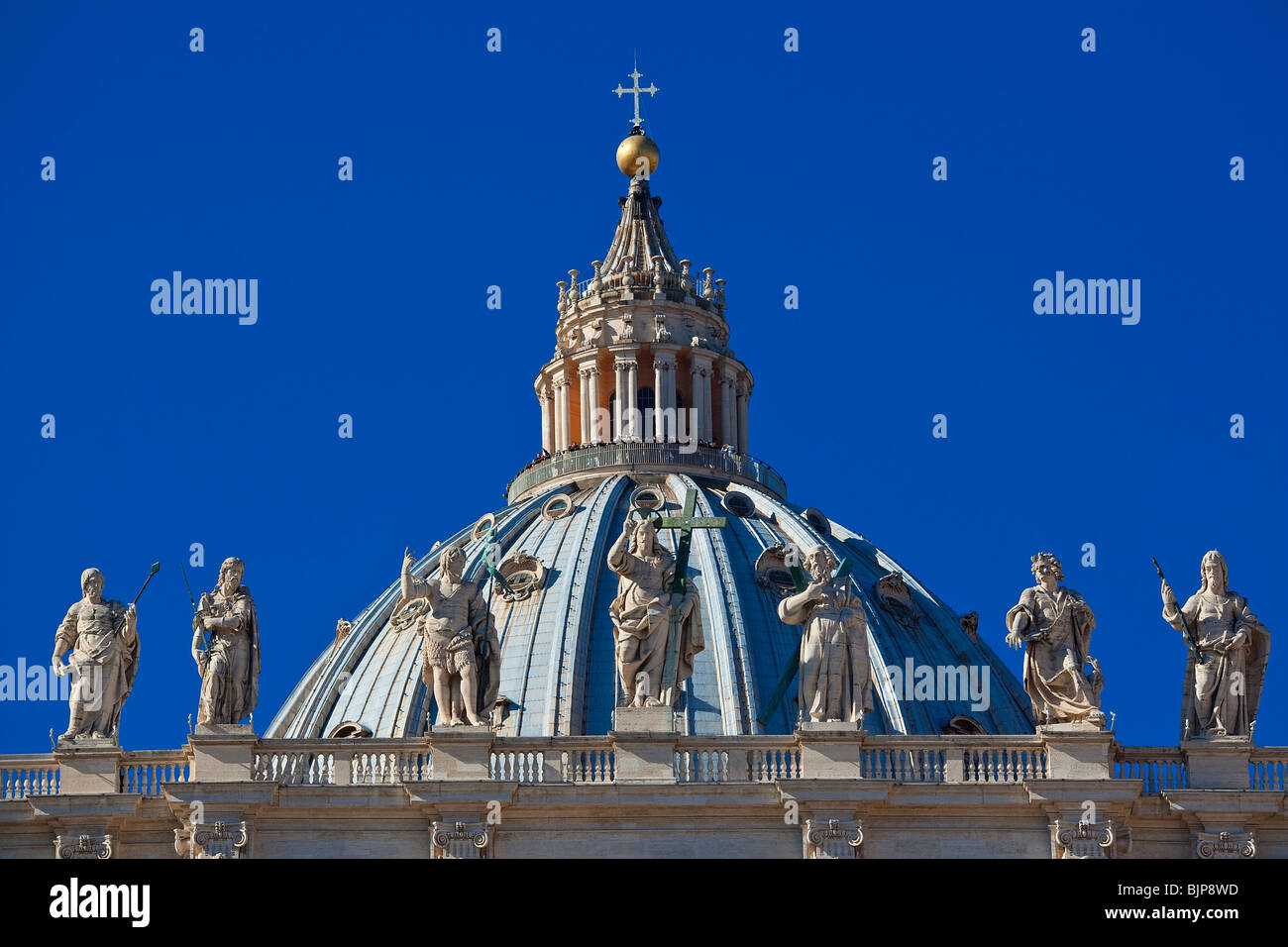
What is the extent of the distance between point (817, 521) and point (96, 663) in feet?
226

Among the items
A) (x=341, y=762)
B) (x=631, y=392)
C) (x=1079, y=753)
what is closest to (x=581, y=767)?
(x=341, y=762)

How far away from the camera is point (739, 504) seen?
5271 inches

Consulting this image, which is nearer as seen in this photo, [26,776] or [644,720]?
[644,720]

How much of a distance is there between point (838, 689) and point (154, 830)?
1350cm

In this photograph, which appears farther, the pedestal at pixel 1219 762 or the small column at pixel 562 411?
the small column at pixel 562 411

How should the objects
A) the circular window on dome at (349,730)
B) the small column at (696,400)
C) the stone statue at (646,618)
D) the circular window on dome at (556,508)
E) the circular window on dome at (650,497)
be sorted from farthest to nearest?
the small column at (696,400), the circular window on dome at (556,508), the circular window on dome at (650,497), the circular window on dome at (349,730), the stone statue at (646,618)

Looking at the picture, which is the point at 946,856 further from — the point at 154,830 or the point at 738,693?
the point at 738,693

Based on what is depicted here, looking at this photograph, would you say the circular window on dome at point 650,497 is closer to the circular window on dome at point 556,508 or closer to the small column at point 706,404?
the circular window on dome at point 556,508

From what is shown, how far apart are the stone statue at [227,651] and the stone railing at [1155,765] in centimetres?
1704

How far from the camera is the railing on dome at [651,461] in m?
135

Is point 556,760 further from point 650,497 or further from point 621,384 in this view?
point 621,384

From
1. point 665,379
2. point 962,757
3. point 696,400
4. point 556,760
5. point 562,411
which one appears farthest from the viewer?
point 562,411

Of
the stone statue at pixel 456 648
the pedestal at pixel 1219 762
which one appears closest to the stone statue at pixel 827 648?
the stone statue at pixel 456 648

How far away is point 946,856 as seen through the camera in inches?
2623
